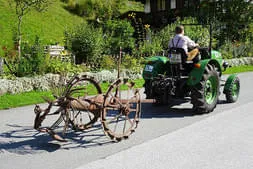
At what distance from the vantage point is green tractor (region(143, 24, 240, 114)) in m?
8.62

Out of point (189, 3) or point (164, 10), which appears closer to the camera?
point (189, 3)

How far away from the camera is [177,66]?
905 centimetres

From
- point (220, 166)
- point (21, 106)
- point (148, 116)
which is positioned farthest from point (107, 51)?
point (220, 166)

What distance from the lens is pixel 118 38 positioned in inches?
846

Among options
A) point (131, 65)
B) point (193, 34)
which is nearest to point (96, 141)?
point (131, 65)

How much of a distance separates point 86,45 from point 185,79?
751 centimetres

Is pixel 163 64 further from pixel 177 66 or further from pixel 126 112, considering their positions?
pixel 126 112

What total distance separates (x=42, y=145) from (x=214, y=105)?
4392mm

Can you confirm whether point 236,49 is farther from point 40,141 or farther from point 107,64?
point 40,141

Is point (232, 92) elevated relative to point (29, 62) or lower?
lower

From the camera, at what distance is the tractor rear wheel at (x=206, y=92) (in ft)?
28.1

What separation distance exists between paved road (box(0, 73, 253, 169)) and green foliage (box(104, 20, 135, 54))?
346 inches

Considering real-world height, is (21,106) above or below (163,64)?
below

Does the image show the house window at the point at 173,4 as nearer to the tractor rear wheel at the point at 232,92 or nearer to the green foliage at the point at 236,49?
the green foliage at the point at 236,49
